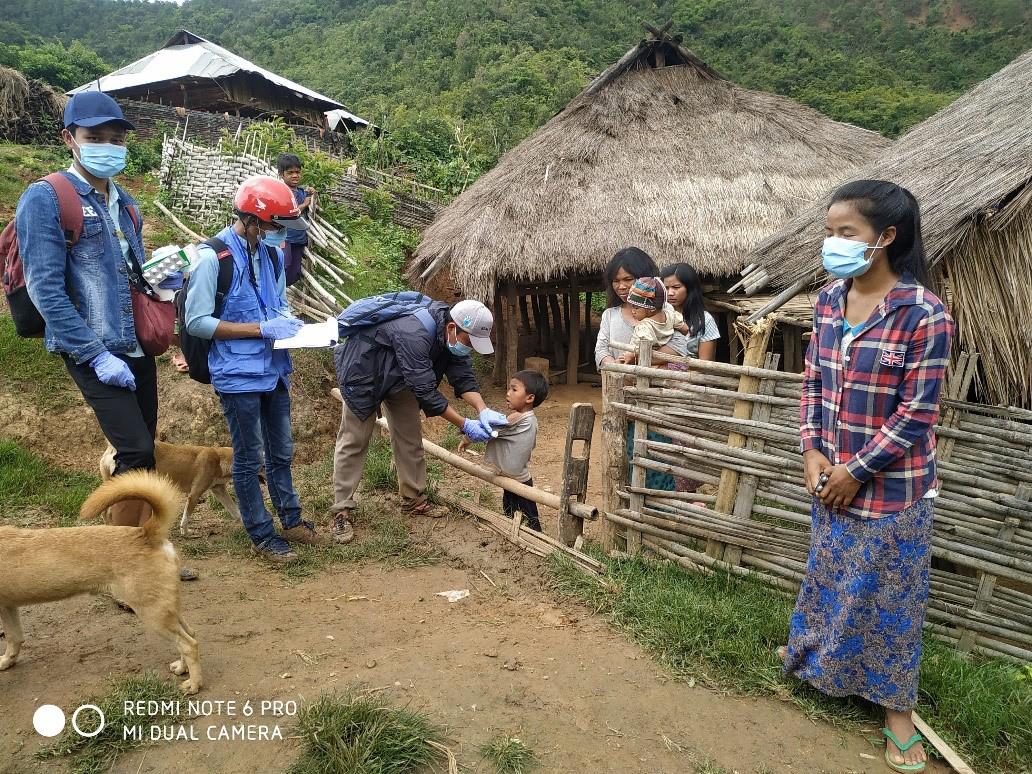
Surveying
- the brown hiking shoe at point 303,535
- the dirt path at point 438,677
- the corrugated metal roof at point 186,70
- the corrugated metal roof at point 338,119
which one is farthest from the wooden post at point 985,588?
the corrugated metal roof at point 186,70

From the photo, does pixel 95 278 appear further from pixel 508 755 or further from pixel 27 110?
pixel 27 110

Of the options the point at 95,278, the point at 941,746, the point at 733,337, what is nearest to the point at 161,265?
the point at 95,278

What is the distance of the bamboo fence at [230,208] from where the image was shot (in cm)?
830

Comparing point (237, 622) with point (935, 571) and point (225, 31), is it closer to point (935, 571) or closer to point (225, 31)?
point (935, 571)

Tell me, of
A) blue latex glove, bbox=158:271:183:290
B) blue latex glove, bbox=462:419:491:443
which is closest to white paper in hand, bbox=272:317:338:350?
blue latex glove, bbox=158:271:183:290

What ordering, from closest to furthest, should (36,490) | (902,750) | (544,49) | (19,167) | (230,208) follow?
(902,750) → (36,490) → (19,167) → (230,208) → (544,49)

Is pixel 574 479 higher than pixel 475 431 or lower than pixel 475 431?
lower

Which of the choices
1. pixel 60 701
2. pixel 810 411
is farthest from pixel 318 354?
pixel 810 411

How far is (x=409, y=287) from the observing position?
10.9m

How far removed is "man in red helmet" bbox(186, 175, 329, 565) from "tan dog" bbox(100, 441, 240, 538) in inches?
26.1

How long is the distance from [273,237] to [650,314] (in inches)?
85.8

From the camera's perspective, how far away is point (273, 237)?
3604mm

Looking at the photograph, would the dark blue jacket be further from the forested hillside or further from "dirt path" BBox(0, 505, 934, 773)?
the forested hillside

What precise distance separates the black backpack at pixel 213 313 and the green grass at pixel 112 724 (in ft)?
5.10
